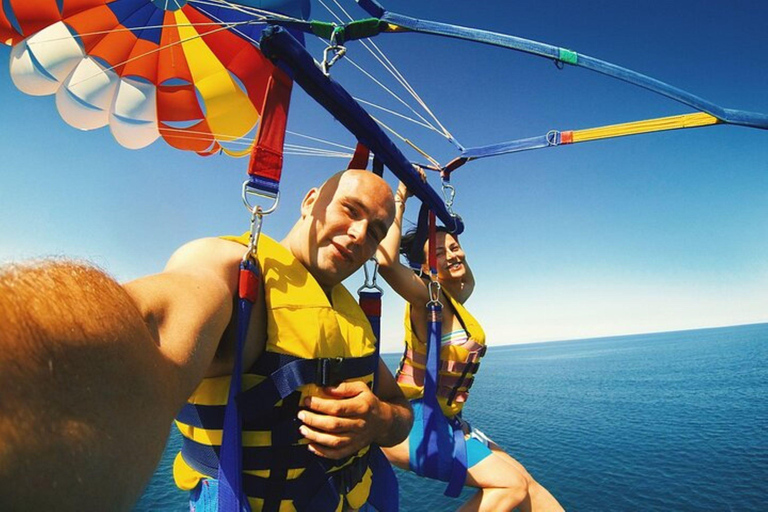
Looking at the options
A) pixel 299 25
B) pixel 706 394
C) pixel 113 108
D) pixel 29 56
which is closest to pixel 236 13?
pixel 113 108

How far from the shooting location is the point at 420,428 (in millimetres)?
3744

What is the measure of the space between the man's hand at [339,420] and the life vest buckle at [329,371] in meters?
0.04

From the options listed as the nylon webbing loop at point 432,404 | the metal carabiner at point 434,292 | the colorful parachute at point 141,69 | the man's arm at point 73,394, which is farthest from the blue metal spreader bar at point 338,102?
the colorful parachute at point 141,69

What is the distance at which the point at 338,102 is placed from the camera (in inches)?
99.4

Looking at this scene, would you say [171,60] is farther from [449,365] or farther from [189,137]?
[449,365]

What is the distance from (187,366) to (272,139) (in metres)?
1.32

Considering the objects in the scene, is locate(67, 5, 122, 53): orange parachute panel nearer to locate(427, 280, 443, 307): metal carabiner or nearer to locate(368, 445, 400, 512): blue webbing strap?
locate(427, 280, 443, 307): metal carabiner

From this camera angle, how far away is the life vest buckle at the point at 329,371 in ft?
5.42

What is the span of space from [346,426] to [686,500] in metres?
16.6

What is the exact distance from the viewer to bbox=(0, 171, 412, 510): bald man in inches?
18.8

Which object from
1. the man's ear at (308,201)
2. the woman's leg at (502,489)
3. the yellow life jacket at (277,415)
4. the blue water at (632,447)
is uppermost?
the man's ear at (308,201)

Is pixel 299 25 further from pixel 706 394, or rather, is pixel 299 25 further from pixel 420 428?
pixel 706 394

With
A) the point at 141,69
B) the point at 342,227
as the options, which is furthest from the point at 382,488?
the point at 141,69

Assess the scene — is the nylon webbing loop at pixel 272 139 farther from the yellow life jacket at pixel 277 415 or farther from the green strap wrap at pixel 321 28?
the green strap wrap at pixel 321 28
